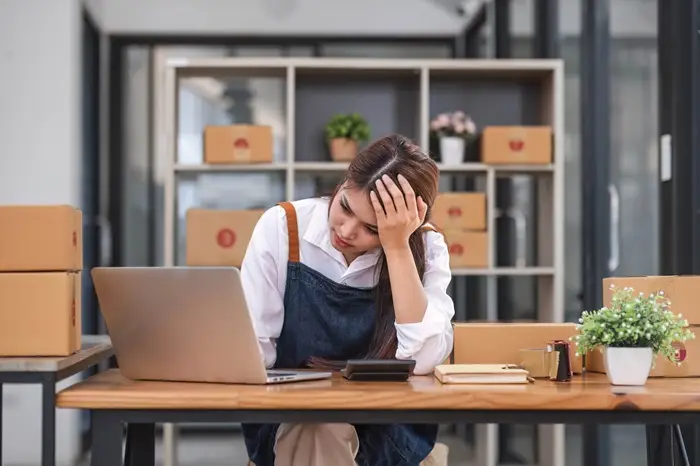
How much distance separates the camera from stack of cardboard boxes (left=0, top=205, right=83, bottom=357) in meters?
1.96

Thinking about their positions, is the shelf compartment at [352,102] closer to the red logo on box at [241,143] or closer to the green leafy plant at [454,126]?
the green leafy plant at [454,126]

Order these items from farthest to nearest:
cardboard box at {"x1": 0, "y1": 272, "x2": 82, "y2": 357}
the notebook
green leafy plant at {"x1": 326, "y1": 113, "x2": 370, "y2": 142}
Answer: green leafy plant at {"x1": 326, "y1": 113, "x2": 370, "y2": 142} < cardboard box at {"x1": 0, "y1": 272, "x2": 82, "y2": 357} < the notebook

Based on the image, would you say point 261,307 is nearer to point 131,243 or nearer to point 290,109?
point 290,109

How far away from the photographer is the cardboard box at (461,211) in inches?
181

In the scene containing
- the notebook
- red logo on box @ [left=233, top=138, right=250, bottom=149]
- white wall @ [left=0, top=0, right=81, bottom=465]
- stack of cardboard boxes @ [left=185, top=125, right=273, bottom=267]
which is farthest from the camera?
white wall @ [left=0, top=0, right=81, bottom=465]

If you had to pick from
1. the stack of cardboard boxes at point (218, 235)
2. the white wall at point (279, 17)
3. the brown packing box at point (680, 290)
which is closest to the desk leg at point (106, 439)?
the brown packing box at point (680, 290)

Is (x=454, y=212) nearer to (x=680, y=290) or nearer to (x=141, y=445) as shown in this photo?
(x=680, y=290)

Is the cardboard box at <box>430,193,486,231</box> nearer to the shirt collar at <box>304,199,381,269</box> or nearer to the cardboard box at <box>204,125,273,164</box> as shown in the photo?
the cardboard box at <box>204,125,273,164</box>

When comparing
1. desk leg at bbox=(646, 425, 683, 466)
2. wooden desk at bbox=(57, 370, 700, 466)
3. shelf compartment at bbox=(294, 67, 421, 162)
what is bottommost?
desk leg at bbox=(646, 425, 683, 466)

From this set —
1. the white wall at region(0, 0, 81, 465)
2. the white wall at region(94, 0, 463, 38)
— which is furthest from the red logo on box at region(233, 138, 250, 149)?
the white wall at region(94, 0, 463, 38)

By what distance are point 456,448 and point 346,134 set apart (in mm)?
1960

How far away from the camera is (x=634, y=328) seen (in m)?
1.89

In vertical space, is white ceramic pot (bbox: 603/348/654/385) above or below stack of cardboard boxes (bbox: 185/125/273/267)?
below

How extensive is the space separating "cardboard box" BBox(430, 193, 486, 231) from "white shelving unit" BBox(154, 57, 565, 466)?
7cm
